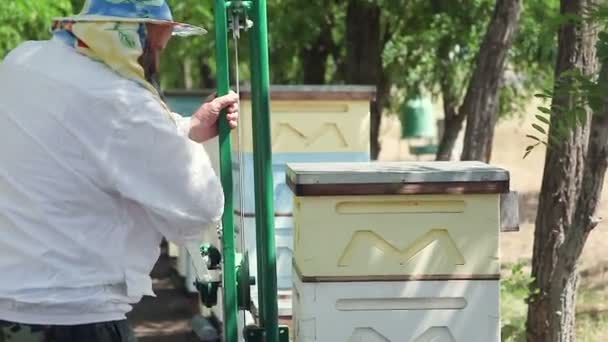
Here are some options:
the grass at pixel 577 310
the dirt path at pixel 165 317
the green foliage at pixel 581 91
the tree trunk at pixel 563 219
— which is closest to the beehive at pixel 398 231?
the green foliage at pixel 581 91

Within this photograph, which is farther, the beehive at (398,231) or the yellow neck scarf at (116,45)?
the beehive at (398,231)

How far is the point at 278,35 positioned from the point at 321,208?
9.00 meters

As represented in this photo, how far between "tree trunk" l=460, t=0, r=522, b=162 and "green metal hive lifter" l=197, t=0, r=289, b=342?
4.64 meters

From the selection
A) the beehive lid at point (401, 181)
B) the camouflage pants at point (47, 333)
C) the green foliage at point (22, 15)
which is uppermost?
the green foliage at point (22, 15)

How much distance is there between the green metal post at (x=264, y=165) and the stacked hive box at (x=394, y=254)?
0.29m

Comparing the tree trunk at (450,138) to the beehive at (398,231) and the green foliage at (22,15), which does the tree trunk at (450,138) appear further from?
the beehive at (398,231)

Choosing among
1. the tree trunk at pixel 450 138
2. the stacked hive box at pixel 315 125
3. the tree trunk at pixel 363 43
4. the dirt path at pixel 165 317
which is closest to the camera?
the stacked hive box at pixel 315 125

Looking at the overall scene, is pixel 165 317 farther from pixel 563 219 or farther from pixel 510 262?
pixel 563 219

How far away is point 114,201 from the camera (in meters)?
2.89

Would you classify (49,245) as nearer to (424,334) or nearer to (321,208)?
(321,208)

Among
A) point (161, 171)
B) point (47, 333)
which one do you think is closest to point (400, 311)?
point (161, 171)

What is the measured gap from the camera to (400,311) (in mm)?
3717

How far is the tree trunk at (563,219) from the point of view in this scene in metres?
5.31

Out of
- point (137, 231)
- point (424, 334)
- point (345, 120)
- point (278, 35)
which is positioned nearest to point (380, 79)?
point (278, 35)
